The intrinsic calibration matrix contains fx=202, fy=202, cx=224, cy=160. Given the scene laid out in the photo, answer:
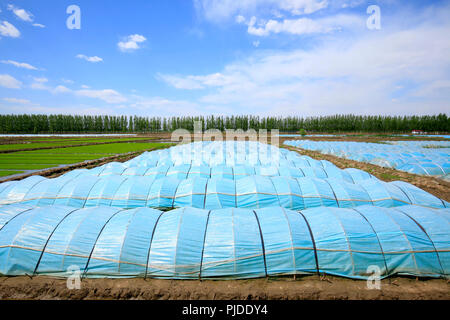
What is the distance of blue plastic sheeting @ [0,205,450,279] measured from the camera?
8.31 m

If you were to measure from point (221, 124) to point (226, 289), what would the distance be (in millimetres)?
148913

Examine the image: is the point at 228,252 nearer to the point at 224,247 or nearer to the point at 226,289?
the point at 224,247

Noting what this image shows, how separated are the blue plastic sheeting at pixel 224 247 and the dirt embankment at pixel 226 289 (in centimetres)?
30

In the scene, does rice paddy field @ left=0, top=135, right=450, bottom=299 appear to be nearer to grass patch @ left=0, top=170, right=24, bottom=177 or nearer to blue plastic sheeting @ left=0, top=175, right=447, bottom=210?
blue plastic sheeting @ left=0, top=175, right=447, bottom=210

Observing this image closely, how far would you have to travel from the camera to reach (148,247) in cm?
870

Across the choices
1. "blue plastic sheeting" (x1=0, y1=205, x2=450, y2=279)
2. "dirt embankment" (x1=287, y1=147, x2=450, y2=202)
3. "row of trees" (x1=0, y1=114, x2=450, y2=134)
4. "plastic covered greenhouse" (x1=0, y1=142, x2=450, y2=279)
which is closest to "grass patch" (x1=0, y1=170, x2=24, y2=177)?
"plastic covered greenhouse" (x1=0, y1=142, x2=450, y2=279)

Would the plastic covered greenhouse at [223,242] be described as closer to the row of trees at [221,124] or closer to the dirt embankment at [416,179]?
the dirt embankment at [416,179]

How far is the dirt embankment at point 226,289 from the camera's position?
7.70m

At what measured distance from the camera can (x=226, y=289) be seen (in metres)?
7.98

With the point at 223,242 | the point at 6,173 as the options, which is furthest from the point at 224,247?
the point at 6,173

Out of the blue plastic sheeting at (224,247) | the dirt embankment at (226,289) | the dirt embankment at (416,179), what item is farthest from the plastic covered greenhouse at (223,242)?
the dirt embankment at (416,179)

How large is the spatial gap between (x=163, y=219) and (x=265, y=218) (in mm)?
4944

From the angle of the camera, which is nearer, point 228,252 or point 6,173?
point 228,252
